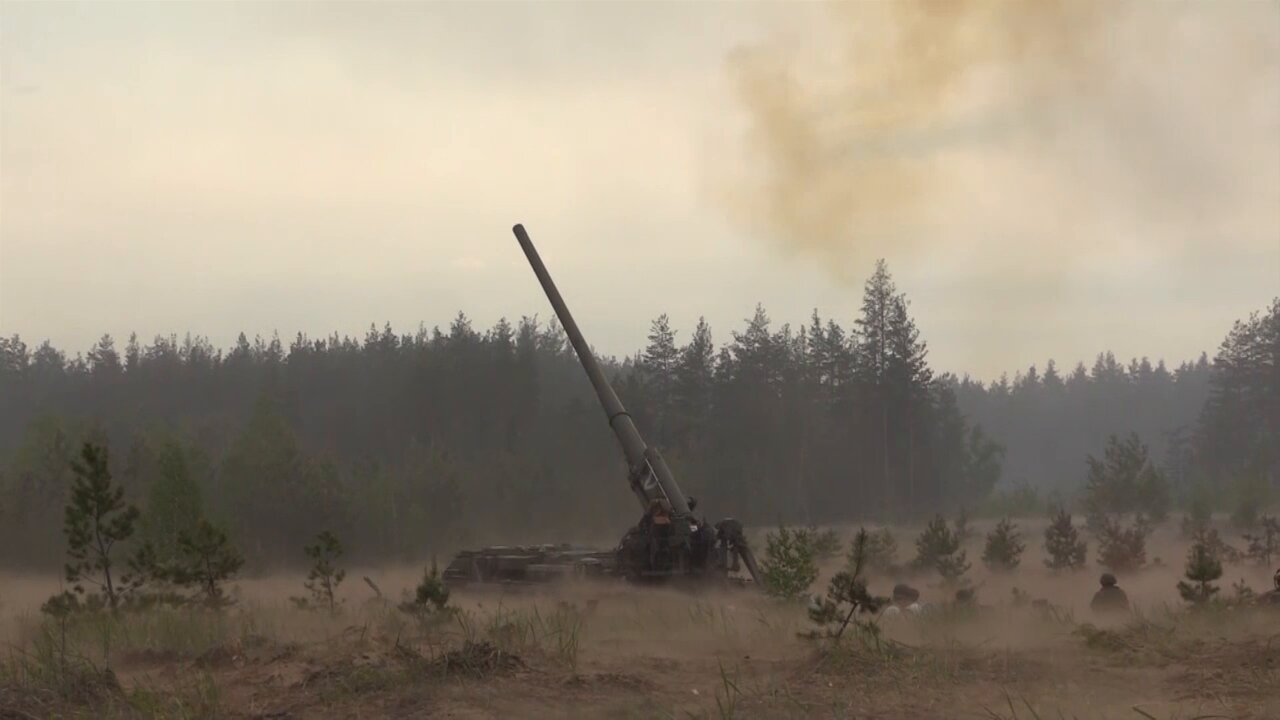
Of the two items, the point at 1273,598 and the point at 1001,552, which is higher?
the point at 1001,552

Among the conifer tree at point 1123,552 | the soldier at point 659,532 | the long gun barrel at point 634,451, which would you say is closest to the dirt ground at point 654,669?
the soldier at point 659,532

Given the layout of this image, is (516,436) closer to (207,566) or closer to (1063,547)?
(1063,547)

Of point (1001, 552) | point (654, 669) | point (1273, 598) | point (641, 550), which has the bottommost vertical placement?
point (654, 669)

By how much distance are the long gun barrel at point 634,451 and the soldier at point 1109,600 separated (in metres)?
6.55

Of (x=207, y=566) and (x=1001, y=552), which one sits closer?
(x=207, y=566)

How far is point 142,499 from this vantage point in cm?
4328


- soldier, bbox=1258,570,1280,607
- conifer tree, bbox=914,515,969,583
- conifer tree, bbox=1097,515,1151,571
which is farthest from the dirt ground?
conifer tree, bbox=1097,515,1151,571

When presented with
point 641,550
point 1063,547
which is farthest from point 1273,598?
point 1063,547

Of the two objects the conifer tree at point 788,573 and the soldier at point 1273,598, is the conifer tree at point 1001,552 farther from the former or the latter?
the soldier at point 1273,598

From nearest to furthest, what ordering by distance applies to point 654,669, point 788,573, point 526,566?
point 654,669 → point 788,573 → point 526,566

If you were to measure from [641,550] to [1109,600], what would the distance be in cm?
724

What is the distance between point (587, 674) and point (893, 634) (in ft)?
16.1

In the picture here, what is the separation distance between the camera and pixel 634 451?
71.3 ft

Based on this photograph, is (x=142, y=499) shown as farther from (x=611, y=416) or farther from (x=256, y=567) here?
(x=611, y=416)
